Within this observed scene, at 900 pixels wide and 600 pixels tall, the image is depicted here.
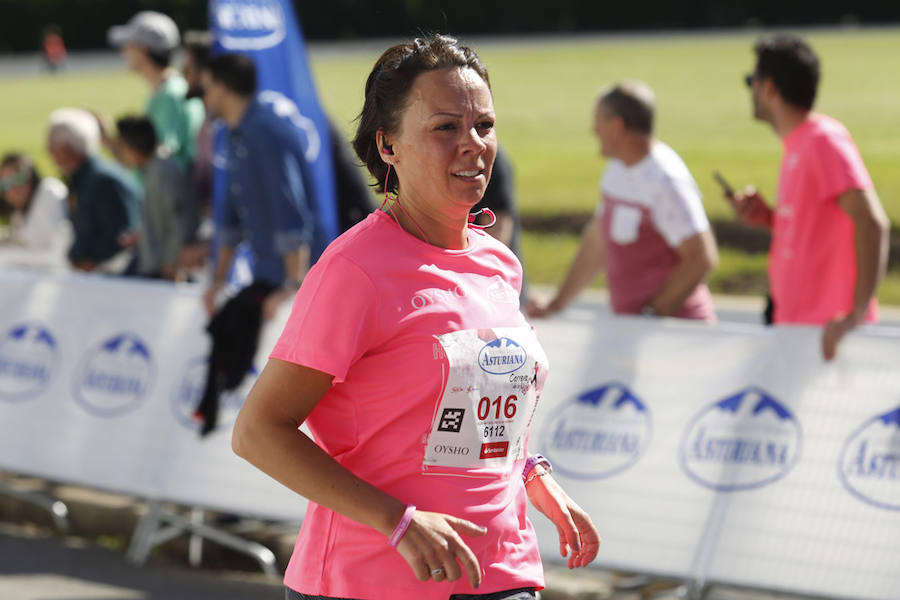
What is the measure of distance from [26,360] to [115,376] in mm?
610

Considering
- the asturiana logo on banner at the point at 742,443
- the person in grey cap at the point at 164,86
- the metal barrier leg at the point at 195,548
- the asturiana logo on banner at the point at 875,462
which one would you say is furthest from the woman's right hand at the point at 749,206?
the person in grey cap at the point at 164,86

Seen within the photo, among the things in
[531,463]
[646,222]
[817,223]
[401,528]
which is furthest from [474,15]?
[401,528]

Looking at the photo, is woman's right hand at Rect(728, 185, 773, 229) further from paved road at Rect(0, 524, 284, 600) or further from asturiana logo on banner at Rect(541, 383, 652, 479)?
paved road at Rect(0, 524, 284, 600)

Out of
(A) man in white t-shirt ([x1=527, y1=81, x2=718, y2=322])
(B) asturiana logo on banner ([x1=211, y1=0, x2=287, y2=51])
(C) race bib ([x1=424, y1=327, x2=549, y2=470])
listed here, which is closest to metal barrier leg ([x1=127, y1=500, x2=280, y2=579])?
(A) man in white t-shirt ([x1=527, y1=81, x2=718, y2=322])

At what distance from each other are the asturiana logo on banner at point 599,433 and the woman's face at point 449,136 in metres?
3.01

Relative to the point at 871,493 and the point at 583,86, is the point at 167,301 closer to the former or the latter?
the point at 871,493

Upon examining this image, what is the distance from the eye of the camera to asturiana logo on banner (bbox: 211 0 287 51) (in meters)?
7.16

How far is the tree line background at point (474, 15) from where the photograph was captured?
58.3m

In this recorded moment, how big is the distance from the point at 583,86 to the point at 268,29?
1163 inches

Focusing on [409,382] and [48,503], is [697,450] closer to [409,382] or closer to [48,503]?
[409,382]

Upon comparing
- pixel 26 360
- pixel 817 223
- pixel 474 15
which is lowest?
pixel 26 360

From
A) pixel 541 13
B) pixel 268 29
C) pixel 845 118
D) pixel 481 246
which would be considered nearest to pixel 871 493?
pixel 481 246

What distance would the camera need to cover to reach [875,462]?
490cm

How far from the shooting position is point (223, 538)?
20.0 ft
